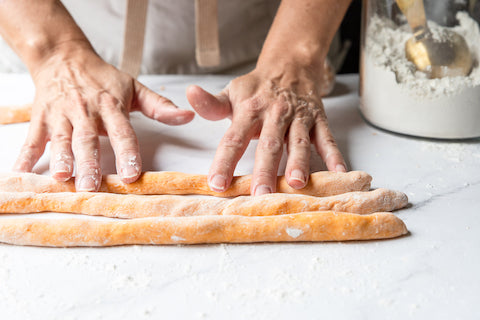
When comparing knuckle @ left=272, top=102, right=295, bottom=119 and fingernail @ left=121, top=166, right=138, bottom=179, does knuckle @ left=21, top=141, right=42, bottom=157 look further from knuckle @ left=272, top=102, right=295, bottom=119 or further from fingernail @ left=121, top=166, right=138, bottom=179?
knuckle @ left=272, top=102, right=295, bottom=119

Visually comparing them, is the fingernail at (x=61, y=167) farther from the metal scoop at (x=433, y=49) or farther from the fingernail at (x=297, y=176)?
the metal scoop at (x=433, y=49)

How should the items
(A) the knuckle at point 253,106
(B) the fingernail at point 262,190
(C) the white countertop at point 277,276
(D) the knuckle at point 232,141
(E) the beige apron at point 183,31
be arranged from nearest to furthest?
(C) the white countertop at point 277,276 < (B) the fingernail at point 262,190 < (D) the knuckle at point 232,141 < (A) the knuckle at point 253,106 < (E) the beige apron at point 183,31

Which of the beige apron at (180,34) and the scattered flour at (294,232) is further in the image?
the beige apron at (180,34)

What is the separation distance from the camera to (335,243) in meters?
0.98

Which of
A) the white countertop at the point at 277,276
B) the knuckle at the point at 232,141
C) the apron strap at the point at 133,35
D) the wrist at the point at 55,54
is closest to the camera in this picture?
the white countertop at the point at 277,276

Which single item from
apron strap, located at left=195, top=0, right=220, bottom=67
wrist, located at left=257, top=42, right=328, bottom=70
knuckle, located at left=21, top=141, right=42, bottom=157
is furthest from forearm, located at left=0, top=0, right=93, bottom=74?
wrist, located at left=257, top=42, right=328, bottom=70

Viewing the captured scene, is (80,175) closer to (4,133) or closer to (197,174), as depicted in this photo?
(197,174)

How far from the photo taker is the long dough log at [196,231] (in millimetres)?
958

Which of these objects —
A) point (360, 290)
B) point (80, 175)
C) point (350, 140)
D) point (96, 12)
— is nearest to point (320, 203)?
point (360, 290)

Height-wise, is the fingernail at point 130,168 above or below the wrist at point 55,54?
below

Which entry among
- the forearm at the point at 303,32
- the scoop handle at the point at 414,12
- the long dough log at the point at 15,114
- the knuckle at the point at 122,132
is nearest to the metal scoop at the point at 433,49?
the scoop handle at the point at 414,12

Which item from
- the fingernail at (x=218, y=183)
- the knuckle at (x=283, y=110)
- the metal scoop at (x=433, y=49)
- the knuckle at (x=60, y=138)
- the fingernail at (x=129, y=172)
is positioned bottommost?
the knuckle at (x=60, y=138)

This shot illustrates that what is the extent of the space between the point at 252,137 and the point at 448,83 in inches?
22.7

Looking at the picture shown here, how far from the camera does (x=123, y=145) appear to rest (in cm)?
124
